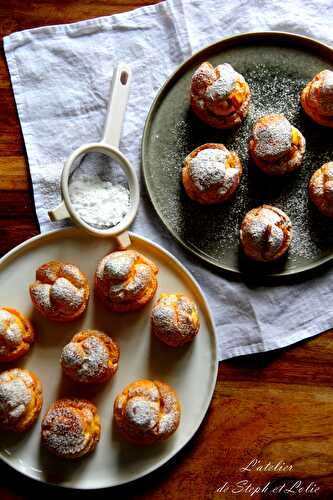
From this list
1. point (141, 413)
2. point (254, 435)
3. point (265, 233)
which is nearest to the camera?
point (141, 413)

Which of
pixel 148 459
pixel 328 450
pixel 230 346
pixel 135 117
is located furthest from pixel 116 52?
pixel 328 450

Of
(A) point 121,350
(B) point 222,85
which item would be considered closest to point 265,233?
(B) point 222,85

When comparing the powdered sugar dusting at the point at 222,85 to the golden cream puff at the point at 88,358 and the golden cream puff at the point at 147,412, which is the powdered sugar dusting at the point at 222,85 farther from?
the golden cream puff at the point at 147,412

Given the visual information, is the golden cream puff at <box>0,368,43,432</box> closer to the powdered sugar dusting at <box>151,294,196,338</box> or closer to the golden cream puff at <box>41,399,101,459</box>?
the golden cream puff at <box>41,399,101,459</box>

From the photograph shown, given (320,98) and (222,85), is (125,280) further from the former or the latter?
(320,98)

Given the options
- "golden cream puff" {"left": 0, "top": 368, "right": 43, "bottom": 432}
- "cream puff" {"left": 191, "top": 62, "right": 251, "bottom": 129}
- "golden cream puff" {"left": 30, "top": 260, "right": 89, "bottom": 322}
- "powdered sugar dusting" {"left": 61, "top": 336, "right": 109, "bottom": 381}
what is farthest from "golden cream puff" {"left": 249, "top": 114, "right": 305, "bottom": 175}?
"golden cream puff" {"left": 0, "top": 368, "right": 43, "bottom": 432}

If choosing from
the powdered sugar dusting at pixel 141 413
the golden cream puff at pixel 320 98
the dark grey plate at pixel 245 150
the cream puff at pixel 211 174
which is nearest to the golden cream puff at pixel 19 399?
the powdered sugar dusting at pixel 141 413
